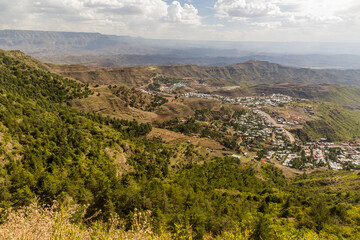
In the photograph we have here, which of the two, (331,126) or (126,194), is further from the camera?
(331,126)

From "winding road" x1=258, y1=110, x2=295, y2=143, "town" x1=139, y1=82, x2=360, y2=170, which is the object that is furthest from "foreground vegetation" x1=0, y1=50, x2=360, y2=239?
"winding road" x1=258, y1=110, x2=295, y2=143

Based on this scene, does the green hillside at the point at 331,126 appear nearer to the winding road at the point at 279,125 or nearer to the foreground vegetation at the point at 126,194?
the winding road at the point at 279,125

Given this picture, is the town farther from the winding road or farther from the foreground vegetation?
the foreground vegetation

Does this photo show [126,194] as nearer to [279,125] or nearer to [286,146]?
[286,146]

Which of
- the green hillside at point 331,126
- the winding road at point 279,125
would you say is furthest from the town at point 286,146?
the green hillside at point 331,126

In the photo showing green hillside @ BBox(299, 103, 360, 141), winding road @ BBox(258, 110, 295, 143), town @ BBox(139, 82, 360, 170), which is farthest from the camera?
green hillside @ BBox(299, 103, 360, 141)

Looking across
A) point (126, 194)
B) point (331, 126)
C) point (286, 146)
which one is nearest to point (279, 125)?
point (286, 146)

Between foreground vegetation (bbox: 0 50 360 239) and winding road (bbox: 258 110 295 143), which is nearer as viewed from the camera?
Answer: foreground vegetation (bbox: 0 50 360 239)

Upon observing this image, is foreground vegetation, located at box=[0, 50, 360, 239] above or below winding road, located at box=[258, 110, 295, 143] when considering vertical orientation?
above
